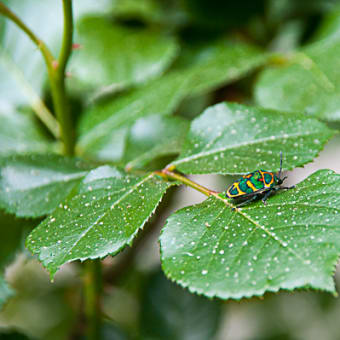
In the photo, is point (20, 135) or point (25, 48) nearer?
point (20, 135)

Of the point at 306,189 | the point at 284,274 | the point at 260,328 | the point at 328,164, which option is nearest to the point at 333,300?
the point at 260,328

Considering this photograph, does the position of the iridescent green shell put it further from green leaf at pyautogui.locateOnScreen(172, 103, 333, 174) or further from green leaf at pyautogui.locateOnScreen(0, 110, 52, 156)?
green leaf at pyautogui.locateOnScreen(0, 110, 52, 156)

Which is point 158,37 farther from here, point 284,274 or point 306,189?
point 284,274

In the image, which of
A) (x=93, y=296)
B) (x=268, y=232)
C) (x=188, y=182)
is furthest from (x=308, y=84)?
(x=93, y=296)

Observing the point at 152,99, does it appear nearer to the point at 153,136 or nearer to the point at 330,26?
the point at 153,136

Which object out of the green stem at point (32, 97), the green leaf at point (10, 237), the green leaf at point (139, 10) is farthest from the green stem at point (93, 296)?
the green leaf at point (139, 10)

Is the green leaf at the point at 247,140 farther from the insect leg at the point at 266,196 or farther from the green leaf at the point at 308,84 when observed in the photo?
the green leaf at the point at 308,84

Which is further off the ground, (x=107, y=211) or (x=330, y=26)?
(x=107, y=211)
